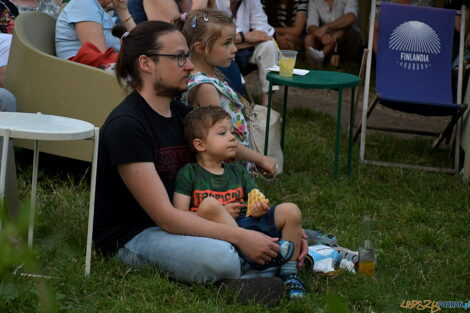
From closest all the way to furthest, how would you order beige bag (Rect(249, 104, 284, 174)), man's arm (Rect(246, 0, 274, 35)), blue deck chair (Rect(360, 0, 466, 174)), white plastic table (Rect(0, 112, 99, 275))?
1. white plastic table (Rect(0, 112, 99, 275))
2. beige bag (Rect(249, 104, 284, 174))
3. blue deck chair (Rect(360, 0, 466, 174))
4. man's arm (Rect(246, 0, 274, 35))

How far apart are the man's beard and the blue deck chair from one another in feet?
9.54

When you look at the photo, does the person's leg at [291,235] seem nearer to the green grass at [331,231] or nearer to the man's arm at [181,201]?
the green grass at [331,231]

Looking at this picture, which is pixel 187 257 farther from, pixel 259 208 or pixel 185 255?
pixel 259 208

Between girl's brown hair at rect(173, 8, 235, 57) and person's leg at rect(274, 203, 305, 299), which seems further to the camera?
girl's brown hair at rect(173, 8, 235, 57)

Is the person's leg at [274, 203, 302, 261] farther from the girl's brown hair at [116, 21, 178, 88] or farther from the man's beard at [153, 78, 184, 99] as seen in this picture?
the girl's brown hair at [116, 21, 178, 88]

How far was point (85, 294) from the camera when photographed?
8.57 feet

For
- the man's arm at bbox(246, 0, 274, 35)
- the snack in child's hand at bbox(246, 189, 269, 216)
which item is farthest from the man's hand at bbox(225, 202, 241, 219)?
the man's arm at bbox(246, 0, 274, 35)

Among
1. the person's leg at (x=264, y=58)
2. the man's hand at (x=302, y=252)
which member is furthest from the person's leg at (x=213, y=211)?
the person's leg at (x=264, y=58)

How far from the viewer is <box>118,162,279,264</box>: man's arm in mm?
2570

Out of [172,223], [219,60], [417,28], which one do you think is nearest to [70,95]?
[219,60]

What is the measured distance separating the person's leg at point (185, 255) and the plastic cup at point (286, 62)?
2116 millimetres

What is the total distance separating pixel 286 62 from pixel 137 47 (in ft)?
6.47

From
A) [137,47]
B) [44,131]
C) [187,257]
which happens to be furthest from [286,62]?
[44,131]

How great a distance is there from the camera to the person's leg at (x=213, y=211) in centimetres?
264
